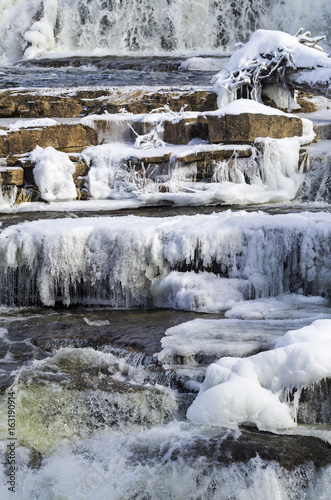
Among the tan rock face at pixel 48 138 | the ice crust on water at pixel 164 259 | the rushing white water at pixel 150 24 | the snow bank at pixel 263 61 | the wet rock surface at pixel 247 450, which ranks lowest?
the wet rock surface at pixel 247 450

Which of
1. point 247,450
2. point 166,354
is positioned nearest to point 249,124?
point 166,354

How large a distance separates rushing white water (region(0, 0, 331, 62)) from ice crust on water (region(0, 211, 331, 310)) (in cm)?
1258

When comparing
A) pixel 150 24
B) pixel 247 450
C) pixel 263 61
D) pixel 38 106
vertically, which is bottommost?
pixel 247 450

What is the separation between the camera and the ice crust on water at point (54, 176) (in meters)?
9.04

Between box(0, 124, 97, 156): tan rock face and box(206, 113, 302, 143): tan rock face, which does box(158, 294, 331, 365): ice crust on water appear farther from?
box(0, 124, 97, 156): tan rock face

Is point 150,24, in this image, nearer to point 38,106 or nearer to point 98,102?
point 98,102

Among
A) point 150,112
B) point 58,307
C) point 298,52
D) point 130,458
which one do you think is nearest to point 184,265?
point 58,307

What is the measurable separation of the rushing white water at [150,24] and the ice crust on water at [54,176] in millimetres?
9823

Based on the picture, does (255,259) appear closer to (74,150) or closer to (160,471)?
(160,471)

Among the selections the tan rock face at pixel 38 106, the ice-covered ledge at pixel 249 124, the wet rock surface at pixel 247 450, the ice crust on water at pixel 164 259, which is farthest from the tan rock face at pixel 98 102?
the wet rock surface at pixel 247 450

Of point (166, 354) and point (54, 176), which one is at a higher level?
point (54, 176)

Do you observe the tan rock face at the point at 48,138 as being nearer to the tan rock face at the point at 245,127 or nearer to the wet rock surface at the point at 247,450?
the tan rock face at the point at 245,127

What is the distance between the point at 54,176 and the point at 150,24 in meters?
10.8

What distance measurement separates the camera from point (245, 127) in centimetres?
946
